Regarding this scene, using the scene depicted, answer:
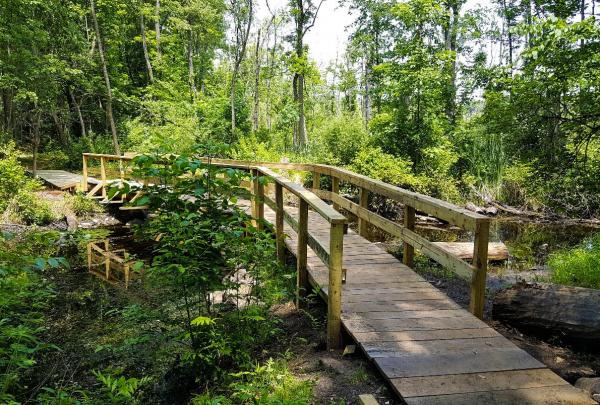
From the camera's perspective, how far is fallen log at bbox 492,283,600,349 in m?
3.75

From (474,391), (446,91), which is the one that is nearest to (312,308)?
(474,391)

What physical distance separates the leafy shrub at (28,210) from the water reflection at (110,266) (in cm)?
337

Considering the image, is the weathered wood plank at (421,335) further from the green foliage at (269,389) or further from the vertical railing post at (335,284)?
the green foliage at (269,389)

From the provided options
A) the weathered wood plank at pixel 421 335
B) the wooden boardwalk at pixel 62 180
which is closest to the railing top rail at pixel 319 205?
the weathered wood plank at pixel 421 335

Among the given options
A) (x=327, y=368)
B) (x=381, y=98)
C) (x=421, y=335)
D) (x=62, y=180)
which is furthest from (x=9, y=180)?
(x=381, y=98)

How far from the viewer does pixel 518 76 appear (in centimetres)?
688

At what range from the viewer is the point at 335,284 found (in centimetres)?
341

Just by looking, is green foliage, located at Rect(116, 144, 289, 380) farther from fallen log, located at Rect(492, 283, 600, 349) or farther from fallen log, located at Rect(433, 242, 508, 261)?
fallen log, located at Rect(433, 242, 508, 261)

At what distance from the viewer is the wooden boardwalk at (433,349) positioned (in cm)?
253

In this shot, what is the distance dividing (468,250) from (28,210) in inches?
466

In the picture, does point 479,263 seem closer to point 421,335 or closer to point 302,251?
point 421,335

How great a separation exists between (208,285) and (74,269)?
6.43m

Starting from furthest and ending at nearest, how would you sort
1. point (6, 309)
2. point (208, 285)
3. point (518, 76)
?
1. point (518, 76)
2. point (6, 309)
3. point (208, 285)

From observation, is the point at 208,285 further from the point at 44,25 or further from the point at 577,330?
the point at 44,25
